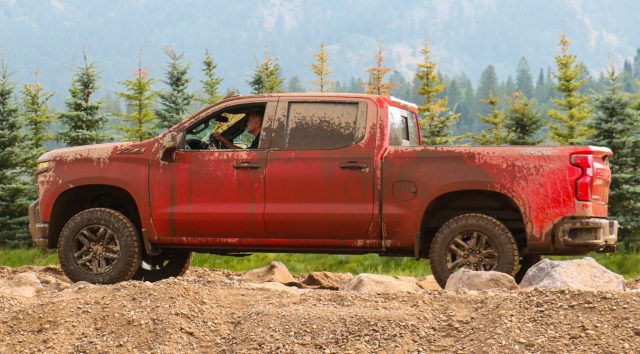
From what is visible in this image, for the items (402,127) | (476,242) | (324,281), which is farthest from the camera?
(324,281)

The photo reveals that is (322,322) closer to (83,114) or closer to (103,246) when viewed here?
(103,246)

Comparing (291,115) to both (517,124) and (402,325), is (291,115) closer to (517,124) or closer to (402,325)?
(402,325)

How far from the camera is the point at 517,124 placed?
24000mm

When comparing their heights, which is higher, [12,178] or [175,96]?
[175,96]

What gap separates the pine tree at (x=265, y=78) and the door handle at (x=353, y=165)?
1680cm

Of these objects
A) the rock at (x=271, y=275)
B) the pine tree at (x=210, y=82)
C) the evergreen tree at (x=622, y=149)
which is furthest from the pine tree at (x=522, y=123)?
the rock at (x=271, y=275)

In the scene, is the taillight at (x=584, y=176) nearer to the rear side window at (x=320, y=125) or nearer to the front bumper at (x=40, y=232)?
the rear side window at (x=320, y=125)

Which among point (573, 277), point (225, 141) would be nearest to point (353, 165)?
point (225, 141)

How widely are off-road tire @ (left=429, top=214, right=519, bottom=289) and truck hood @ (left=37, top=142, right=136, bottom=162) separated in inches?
133

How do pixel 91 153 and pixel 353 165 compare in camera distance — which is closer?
pixel 353 165

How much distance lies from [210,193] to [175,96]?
16.8 metres

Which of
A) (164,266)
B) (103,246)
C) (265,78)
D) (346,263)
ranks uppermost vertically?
(265,78)

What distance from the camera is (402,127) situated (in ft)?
30.1

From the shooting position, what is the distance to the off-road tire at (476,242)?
7.88m
